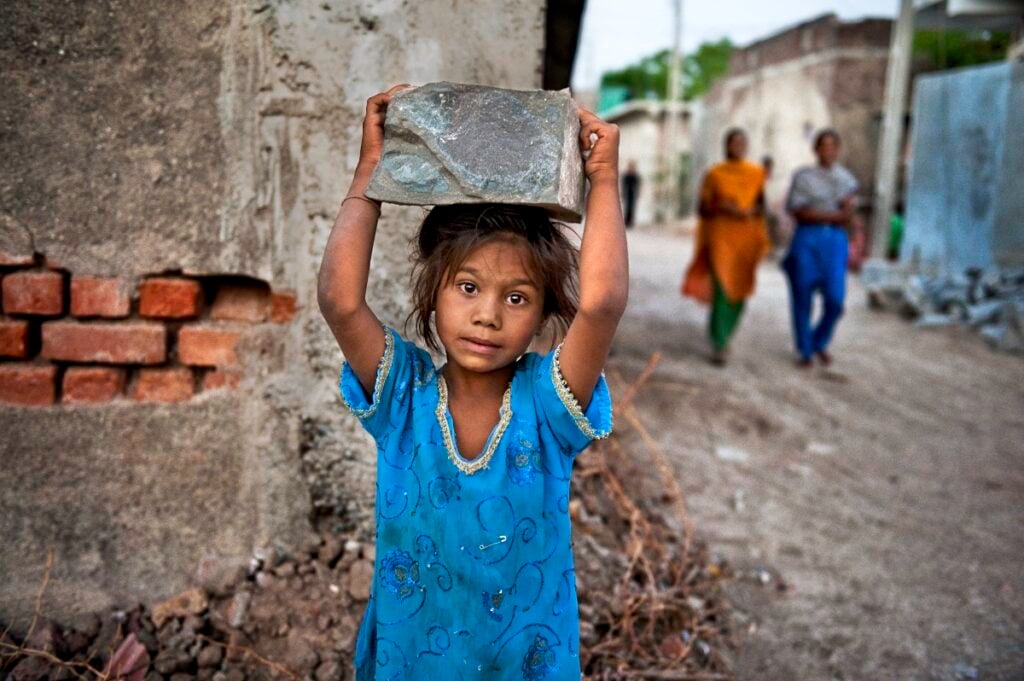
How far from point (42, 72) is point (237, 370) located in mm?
823

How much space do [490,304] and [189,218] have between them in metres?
1.06

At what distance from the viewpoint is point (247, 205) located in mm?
2041

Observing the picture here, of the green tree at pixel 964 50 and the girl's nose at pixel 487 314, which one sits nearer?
the girl's nose at pixel 487 314

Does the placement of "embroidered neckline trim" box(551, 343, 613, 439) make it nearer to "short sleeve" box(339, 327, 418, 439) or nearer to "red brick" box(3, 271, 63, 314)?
"short sleeve" box(339, 327, 418, 439)

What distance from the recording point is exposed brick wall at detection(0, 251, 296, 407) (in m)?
1.99

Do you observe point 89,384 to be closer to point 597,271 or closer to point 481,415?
point 481,415

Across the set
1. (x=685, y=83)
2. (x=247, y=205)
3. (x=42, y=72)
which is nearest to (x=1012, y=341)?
(x=247, y=205)

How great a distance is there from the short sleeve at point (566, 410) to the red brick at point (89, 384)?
47.7 inches

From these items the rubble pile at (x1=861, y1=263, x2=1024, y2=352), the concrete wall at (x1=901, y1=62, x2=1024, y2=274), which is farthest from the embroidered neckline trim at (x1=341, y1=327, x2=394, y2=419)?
the concrete wall at (x1=901, y1=62, x2=1024, y2=274)

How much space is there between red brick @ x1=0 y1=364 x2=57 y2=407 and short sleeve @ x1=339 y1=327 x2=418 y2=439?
39.4 inches

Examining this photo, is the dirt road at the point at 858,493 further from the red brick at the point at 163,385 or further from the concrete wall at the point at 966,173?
the concrete wall at the point at 966,173

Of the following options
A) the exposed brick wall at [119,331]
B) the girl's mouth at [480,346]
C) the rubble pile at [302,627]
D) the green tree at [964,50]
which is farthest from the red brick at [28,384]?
the green tree at [964,50]

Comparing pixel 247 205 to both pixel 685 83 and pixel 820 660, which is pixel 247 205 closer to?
pixel 820 660

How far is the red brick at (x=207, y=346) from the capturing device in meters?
2.09
